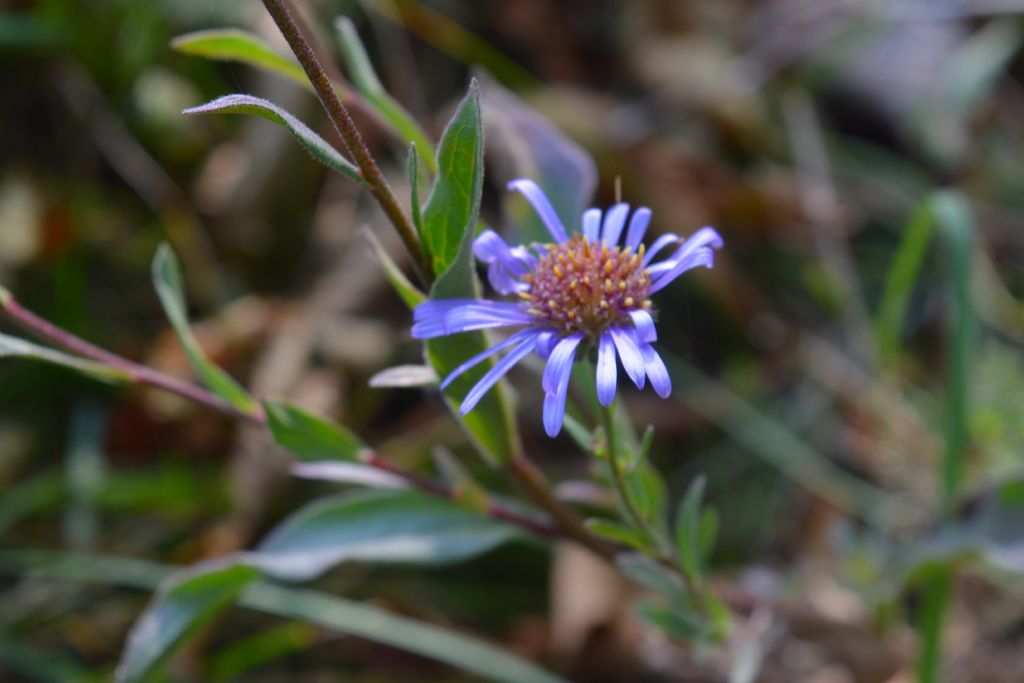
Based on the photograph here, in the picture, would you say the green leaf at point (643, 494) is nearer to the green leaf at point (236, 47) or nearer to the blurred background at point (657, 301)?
the blurred background at point (657, 301)

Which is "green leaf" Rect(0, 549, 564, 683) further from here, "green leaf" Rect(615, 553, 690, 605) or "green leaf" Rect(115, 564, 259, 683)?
"green leaf" Rect(615, 553, 690, 605)

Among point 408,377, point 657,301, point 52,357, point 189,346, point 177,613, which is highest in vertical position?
point 657,301

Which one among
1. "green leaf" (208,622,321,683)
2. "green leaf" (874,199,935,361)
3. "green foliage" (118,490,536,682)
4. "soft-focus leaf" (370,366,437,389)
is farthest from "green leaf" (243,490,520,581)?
"green leaf" (874,199,935,361)

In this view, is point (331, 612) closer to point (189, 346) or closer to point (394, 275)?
point (189, 346)

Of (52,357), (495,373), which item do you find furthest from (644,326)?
(52,357)

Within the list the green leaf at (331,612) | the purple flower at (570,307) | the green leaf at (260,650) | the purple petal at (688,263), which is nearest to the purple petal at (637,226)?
the purple flower at (570,307)
